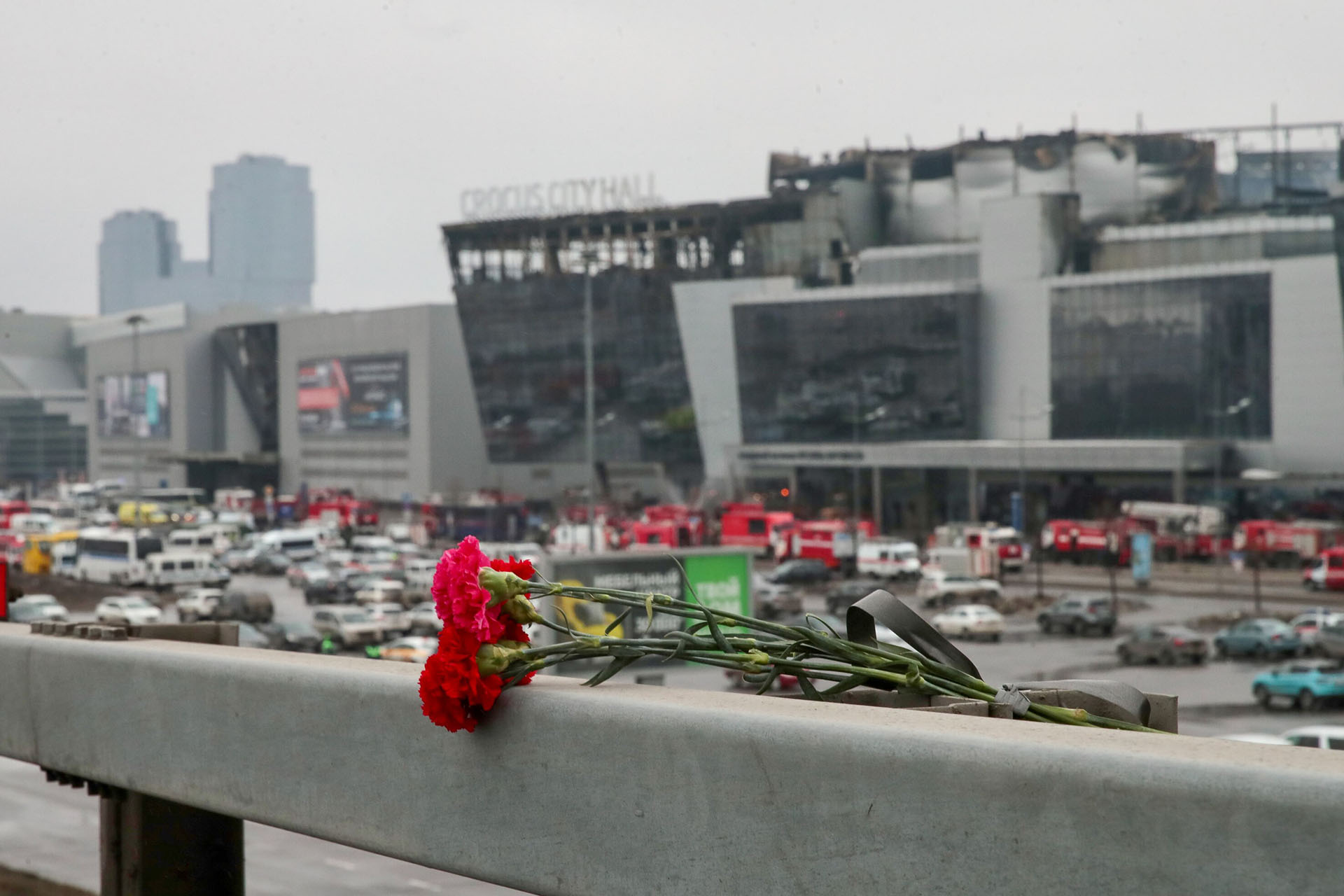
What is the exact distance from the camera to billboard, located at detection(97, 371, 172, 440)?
77.1 metres

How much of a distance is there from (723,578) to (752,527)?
2311cm

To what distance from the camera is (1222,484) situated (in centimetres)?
4228

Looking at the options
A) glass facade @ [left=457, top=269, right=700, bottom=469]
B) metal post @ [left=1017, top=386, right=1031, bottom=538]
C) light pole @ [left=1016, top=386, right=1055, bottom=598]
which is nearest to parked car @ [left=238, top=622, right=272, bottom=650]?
light pole @ [left=1016, top=386, right=1055, bottom=598]

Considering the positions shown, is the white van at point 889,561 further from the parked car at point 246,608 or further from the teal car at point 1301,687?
the teal car at point 1301,687

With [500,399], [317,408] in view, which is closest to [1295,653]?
[500,399]

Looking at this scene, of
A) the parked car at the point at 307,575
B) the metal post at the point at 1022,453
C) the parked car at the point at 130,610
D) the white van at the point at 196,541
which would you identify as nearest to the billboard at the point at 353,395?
the white van at the point at 196,541

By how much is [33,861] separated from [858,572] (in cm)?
2998

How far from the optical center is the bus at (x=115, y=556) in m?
32.2

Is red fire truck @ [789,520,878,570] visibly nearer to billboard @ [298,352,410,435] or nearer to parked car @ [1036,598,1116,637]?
parked car @ [1036,598,1116,637]

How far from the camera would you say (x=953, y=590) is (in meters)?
29.4

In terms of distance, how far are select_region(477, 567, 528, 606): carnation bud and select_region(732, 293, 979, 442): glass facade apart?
46.3 meters

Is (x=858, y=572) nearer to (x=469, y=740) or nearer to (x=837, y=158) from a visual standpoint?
(x=837, y=158)

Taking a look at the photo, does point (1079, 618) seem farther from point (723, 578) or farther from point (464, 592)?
point (464, 592)

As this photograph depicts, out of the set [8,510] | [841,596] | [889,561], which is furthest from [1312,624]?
[8,510]
